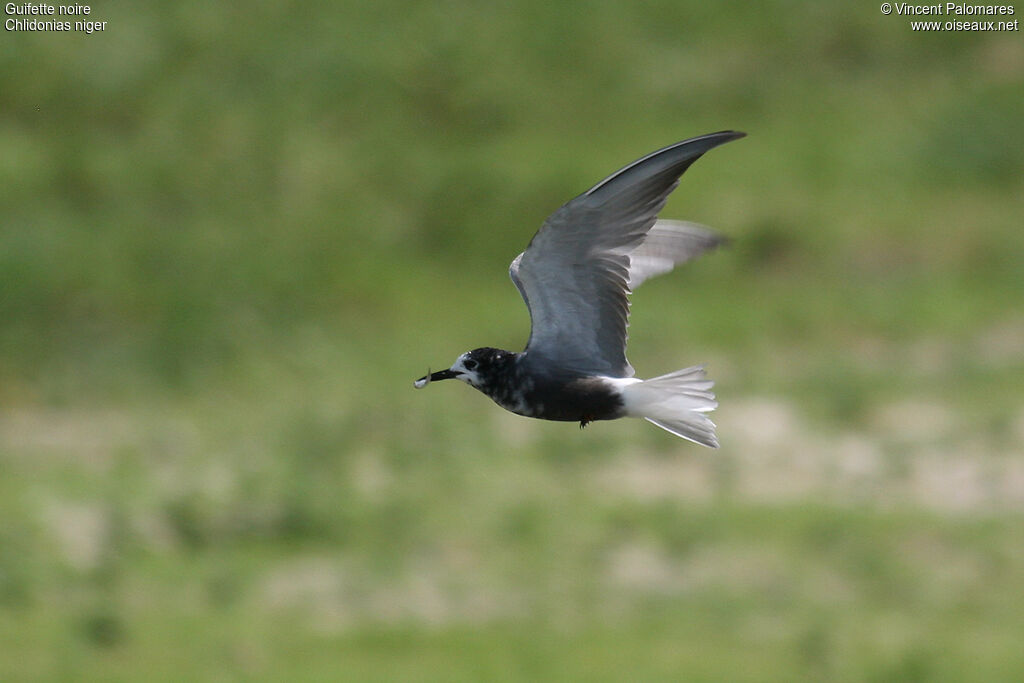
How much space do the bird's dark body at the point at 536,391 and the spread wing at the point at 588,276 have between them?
0.37 feet

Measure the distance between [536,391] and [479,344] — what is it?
55.1 ft

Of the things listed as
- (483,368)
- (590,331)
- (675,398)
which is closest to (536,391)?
(483,368)

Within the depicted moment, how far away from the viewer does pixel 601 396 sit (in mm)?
7238

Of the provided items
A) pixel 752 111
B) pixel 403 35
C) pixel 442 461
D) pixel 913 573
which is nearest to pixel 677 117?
pixel 752 111

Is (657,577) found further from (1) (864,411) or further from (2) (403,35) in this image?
(2) (403,35)

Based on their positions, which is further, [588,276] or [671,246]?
[671,246]

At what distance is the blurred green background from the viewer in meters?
19.5

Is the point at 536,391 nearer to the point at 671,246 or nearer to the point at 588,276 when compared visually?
the point at 588,276

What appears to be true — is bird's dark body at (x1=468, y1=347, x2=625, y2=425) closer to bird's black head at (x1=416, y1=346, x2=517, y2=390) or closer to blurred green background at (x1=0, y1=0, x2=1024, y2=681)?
bird's black head at (x1=416, y1=346, x2=517, y2=390)

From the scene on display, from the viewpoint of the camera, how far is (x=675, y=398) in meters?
7.21

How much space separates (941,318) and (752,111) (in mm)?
5994

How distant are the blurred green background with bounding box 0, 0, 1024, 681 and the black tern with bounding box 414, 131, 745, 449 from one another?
36.2 feet

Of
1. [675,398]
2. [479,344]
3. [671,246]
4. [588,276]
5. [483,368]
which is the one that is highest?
[479,344]

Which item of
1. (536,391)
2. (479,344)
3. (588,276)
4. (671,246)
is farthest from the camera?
(479,344)
